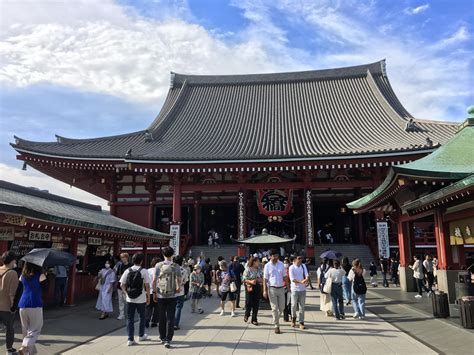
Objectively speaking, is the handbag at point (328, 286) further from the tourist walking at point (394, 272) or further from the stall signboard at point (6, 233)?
the tourist walking at point (394, 272)

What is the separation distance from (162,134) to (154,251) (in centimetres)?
834

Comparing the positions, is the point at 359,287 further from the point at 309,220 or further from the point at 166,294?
the point at 309,220

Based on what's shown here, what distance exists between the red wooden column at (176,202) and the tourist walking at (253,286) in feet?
42.1

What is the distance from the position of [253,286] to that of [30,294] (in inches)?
193

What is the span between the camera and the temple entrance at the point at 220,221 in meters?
26.3

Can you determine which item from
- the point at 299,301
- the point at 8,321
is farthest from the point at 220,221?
the point at 8,321

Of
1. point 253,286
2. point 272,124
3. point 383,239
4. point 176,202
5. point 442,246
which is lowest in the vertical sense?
point 253,286

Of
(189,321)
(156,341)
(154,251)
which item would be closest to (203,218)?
(154,251)

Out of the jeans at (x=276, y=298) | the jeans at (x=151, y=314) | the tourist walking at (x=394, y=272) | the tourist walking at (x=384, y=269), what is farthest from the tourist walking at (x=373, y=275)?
the jeans at (x=151, y=314)

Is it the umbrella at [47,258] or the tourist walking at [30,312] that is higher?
the umbrella at [47,258]

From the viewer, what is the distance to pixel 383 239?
20.6 meters

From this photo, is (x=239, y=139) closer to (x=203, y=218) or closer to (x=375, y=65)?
(x=203, y=218)

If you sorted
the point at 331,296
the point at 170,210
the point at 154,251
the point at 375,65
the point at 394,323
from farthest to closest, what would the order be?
the point at 375,65
the point at 170,210
the point at 154,251
the point at 331,296
the point at 394,323

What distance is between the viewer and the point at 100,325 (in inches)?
391
